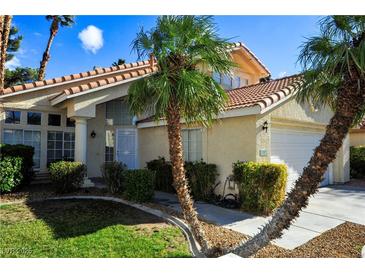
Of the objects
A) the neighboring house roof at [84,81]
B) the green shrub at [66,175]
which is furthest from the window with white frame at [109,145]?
the green shrub at [66,175]

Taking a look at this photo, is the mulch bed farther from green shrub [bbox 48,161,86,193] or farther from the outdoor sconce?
green shrub [bbox 48,161,86,193]

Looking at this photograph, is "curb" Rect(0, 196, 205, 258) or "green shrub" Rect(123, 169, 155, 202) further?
"green shrub" Rect(123, 169, 155, 202)

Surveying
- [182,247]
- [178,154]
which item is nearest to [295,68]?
[178,154]

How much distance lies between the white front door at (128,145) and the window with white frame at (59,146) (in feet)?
8.74

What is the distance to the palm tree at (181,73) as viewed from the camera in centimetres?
586

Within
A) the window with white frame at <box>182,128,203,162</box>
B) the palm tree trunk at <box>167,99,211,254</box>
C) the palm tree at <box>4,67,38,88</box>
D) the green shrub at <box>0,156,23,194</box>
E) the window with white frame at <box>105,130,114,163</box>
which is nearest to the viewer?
the palm tree trunk at <box>167,99,211,254</box>

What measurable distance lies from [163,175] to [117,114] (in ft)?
17.3

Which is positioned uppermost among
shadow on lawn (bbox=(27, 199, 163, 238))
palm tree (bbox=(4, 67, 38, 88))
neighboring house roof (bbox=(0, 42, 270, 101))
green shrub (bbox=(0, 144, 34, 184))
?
palm tree (bbox=(4, 67, 38, 88))

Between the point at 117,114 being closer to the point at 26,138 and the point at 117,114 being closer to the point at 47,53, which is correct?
the point at 26,138

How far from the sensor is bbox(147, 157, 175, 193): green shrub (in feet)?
43.7

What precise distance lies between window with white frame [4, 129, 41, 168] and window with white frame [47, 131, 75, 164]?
1.64ft

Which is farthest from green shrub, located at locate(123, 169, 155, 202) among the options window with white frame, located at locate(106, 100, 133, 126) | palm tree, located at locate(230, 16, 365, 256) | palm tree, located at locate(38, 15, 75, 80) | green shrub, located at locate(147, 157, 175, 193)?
palm tree, located at locate(38, 15, 75, 80)

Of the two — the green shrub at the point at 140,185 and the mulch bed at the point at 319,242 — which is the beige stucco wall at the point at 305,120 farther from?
the green shrub at the point at 140,185
